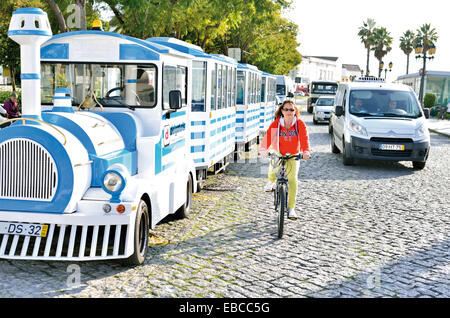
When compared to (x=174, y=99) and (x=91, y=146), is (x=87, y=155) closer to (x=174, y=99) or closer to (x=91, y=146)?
(x=91, y=146)

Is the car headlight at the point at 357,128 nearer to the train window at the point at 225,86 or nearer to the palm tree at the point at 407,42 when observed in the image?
the train window at the point at 225,86

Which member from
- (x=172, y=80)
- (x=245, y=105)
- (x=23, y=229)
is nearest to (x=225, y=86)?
(x=245, y=105)

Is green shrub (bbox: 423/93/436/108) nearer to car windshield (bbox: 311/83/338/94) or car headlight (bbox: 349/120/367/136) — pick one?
car windshield (bbox: 311/83/338/94)

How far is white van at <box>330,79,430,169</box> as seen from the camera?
12.9 meters

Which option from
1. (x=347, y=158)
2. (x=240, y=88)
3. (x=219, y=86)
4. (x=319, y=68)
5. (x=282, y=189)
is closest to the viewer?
(x=282, y=189)

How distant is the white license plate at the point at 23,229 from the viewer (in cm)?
510

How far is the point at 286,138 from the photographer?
714cm

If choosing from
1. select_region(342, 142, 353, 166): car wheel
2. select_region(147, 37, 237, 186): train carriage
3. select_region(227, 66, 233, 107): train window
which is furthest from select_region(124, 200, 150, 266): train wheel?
select_region(342, 142, 353, 166): car wheel

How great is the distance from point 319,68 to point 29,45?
14662 cm

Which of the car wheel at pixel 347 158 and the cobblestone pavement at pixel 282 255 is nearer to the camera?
the cobblestone pavement at pixel 282 255

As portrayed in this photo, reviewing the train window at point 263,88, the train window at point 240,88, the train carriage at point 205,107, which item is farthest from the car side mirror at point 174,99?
the train window at point 263,88

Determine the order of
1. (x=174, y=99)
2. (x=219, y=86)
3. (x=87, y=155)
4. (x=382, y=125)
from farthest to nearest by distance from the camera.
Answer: (x=382, y=125) → (x=219, y=86) → (x=174, y=99) → (x=87, y=155)

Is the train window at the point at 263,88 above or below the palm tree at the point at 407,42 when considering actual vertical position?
below

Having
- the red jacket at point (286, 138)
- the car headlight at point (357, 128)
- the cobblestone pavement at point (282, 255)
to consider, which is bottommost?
the cobblestone pavement at point (282, 255)
